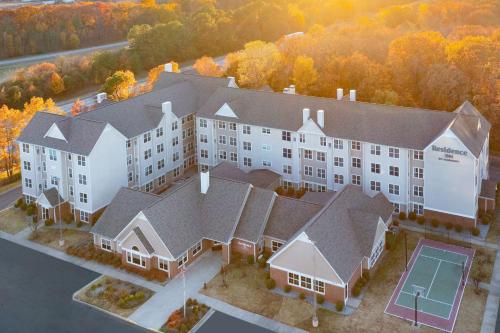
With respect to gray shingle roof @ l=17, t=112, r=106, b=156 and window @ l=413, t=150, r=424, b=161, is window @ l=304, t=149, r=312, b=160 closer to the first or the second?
window @ l=413, t=150, r=424, b=161

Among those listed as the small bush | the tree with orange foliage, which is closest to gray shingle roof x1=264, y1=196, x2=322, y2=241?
the small bush

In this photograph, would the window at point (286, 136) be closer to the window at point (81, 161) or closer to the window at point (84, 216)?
the window at point (81, 161)

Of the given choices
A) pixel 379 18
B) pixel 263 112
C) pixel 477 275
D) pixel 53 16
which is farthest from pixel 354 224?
pixel 53 16

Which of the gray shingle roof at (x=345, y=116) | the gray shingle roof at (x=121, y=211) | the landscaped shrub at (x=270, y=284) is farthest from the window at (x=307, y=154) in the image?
the landscaped shrub at (x=270, y=284)

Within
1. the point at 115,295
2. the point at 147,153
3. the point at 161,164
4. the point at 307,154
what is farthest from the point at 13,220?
the point at 307,154

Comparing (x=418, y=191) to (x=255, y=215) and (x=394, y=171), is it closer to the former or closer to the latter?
(x=394, y=171)

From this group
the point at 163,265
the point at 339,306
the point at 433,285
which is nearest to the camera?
the point at 339,306
